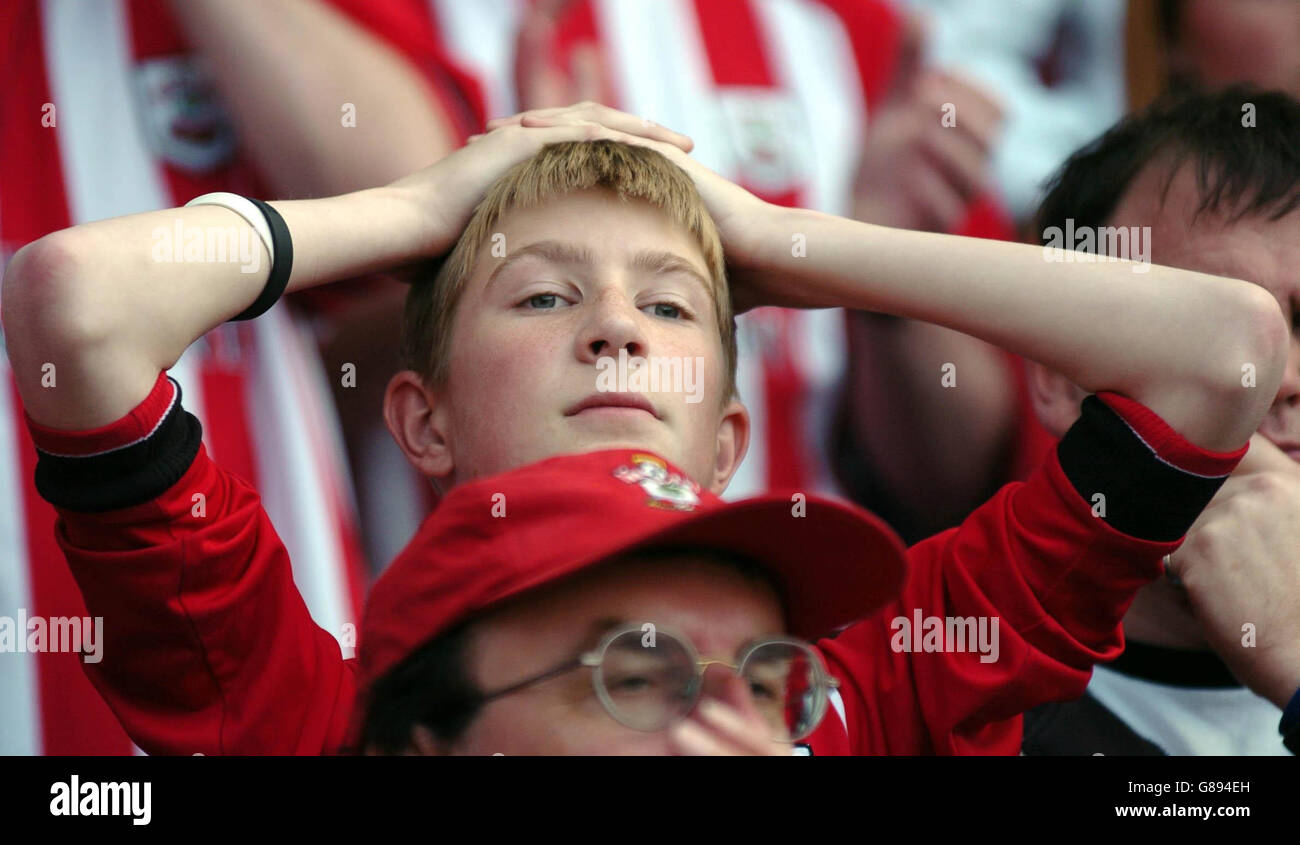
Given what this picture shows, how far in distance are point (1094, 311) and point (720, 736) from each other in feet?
1.82

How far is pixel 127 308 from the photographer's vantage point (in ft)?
3.73

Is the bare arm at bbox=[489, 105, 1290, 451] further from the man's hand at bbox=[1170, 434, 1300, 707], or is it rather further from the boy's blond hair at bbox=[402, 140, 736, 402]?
the man's hand at bbox=[1170, 434, 1300, 707]

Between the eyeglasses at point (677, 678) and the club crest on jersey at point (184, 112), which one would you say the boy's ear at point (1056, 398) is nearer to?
the eyeglasses at point (677, 678)

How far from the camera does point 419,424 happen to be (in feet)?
4.67

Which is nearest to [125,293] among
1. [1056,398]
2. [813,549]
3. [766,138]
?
[813,549]

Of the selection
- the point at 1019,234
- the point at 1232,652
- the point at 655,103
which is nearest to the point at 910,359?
the point at 1019,234

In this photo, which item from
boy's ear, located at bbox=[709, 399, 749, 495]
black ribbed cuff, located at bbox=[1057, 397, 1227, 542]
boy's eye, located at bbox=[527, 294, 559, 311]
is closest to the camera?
black ribbed cuff, located at bbox=[1057, 397, 1227, 542]

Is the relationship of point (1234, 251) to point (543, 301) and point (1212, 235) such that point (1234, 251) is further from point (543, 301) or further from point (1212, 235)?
point (543, 301)

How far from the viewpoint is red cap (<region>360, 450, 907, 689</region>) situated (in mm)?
1037

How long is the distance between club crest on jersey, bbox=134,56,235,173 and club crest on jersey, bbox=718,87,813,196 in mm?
737

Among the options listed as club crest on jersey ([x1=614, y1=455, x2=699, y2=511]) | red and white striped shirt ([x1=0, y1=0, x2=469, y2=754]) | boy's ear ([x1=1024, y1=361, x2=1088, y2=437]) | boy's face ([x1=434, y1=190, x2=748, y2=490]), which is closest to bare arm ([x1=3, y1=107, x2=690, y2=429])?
boy's face ([x1=434, y1=190, x2=748, y2=490])

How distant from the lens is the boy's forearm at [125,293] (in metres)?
1.11

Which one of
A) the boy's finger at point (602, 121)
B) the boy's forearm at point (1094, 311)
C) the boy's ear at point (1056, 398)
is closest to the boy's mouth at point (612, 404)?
the boy's forearm at point (1094, 311)
